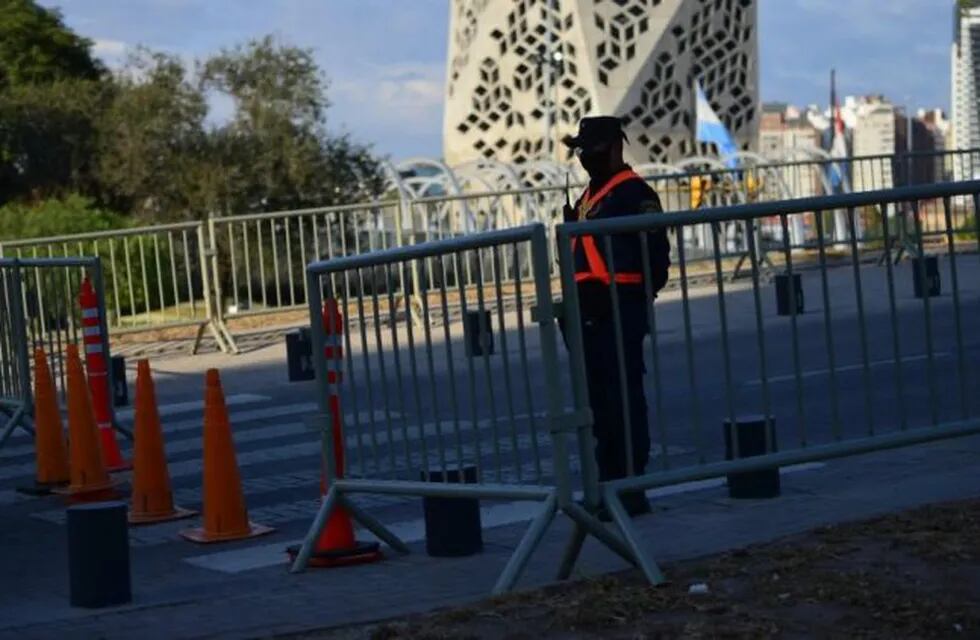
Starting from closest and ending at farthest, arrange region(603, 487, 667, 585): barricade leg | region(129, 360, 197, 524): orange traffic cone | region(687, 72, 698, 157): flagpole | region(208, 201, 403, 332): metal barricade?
region(603, 487, 667, 585): barricade leg < region(129, 360, 197, 524): orange traffic cone < region(208, 201, 403, 332): metal barricade < region(687, 72, 698, 157): flagpole

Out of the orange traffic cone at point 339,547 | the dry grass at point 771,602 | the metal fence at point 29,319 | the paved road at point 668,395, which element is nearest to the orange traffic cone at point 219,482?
the paved road at point 668,395

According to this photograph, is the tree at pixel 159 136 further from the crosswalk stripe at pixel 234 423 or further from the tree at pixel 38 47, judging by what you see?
the tree at pixel 38 47

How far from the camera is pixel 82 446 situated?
437 inches

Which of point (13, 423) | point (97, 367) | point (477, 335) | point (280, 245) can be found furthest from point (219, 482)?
point (280, 245)

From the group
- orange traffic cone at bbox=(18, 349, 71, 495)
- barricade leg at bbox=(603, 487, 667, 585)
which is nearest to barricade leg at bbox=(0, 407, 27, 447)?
orange traffic cone at bbox=(18, 349, 71, 495)

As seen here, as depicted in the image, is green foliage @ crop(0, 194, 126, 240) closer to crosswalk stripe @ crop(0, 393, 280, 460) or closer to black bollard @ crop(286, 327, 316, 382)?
black bollard @ crop(286, 327, 316, 382)

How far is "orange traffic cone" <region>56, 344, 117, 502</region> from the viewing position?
35.9 feet

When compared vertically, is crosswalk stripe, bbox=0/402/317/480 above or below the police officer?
below

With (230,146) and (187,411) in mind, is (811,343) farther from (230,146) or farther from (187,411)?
(230,146)

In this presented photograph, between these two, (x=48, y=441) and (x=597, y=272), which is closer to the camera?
(x=597, y=272)

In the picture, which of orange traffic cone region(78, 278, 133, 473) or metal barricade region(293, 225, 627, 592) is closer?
metal barricade region(293, 225, 627, 592)

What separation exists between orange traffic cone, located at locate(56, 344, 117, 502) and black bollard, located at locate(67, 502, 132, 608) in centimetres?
291

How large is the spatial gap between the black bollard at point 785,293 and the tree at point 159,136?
29.4 m

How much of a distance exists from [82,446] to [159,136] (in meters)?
28.0
